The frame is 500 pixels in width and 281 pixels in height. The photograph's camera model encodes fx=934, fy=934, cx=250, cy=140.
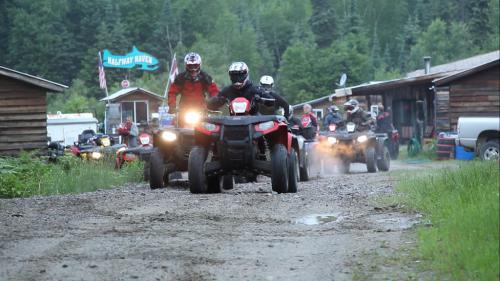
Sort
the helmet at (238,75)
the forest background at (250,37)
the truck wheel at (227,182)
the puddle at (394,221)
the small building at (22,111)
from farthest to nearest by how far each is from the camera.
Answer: the forest background at (250,37) → the small building at (22,111) → the truck wheel at (227,182) → the helmet at (238,75) → the puddle at (394,221)

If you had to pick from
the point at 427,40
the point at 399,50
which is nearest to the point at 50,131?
the point at 427,40

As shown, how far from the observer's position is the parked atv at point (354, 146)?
2248cm

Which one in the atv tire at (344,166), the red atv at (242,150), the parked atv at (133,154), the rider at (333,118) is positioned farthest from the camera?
the rider at (333,118)

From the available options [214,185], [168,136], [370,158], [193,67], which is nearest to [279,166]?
[214,185]

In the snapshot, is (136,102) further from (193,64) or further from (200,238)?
(200,238)

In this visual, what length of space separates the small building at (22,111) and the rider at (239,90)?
12.7m

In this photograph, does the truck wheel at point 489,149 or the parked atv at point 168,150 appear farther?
the truck wheel at point 489,149

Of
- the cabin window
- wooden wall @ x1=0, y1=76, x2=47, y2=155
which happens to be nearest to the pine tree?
the cabin window

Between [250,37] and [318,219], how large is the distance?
83.5 meters

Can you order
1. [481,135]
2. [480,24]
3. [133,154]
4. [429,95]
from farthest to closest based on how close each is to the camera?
[480,24] → [429,95] → [481,135] → [133,154]

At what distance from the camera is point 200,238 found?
8266mm

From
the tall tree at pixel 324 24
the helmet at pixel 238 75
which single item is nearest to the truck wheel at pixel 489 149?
the helmet at pixel 238 75

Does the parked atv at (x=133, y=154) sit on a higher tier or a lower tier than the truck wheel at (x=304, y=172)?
higher

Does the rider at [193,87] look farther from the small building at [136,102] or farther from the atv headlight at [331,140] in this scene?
the small building at [136,102]
